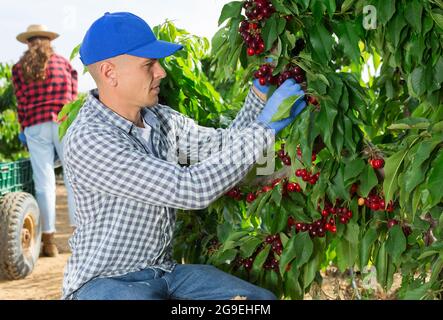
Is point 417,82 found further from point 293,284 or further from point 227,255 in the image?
point 227,255

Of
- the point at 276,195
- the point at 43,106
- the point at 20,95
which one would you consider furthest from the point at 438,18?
the point at 20,95

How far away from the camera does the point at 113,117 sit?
2451 millimetres

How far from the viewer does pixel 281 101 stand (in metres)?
2.28

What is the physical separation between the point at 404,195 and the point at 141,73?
0.92 m

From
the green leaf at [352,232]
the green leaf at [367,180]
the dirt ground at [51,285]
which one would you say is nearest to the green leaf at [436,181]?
the green leaf at [367,180]

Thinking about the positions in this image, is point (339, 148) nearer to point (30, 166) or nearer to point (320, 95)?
point (320, 95)

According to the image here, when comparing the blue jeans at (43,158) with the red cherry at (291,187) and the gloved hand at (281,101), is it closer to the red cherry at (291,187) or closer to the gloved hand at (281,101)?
the red cherry at (291,187)

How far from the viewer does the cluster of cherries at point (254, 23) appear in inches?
91.4

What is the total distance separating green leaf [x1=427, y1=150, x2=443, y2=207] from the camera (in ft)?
6.37

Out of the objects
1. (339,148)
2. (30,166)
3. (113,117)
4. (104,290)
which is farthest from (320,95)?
(30,166)

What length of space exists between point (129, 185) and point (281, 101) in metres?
0.52

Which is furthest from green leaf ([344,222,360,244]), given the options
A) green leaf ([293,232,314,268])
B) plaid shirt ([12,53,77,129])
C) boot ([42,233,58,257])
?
boot ([42,233,58,257])

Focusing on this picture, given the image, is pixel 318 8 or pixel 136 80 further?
pixel 136 80

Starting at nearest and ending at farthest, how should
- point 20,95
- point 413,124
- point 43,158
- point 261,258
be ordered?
point 413,124 → point 261,258 → point 43,158 → point 20,95
